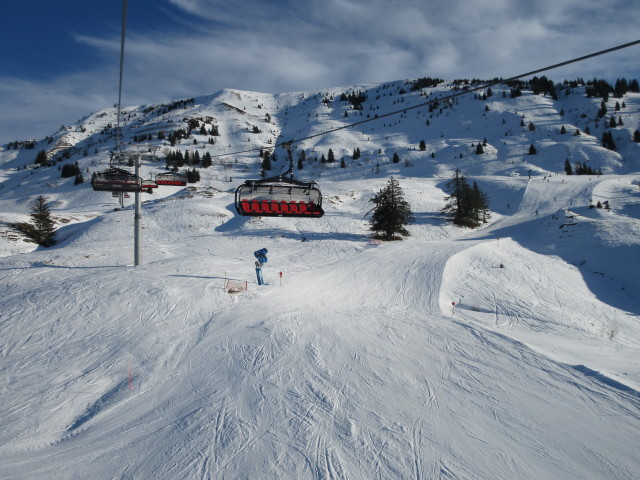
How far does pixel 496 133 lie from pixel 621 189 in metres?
61.5

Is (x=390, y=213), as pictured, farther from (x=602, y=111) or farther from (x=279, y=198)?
(x=602, y=111)

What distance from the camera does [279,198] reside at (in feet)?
33.3

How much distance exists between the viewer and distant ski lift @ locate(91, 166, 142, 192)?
13969 mm

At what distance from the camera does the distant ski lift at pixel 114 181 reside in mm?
13969

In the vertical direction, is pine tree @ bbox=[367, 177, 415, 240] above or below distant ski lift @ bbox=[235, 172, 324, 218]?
below

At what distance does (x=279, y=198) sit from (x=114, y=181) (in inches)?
364

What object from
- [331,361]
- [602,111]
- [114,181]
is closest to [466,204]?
[331,361]

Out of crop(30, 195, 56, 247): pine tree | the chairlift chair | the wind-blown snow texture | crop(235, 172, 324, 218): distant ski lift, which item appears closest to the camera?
the wind-blown snow texture

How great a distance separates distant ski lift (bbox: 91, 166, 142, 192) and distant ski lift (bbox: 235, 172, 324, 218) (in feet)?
24.9

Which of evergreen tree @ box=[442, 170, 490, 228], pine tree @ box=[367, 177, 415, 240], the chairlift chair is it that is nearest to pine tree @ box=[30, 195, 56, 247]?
the chairlift chair

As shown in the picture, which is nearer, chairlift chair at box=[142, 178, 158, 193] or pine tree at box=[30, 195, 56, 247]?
chairlift chair at box=[142, 178, 158, 193]

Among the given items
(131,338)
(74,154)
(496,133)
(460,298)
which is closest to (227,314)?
(131,338)

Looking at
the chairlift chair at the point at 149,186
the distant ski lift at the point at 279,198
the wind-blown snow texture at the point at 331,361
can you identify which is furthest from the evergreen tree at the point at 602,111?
the chairlift chair at the point at 149,186

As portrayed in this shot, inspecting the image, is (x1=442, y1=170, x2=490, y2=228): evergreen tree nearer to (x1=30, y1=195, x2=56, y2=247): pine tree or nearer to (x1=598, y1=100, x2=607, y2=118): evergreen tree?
(x1=30, y1=195, x2=56, y2=247): pine tree
